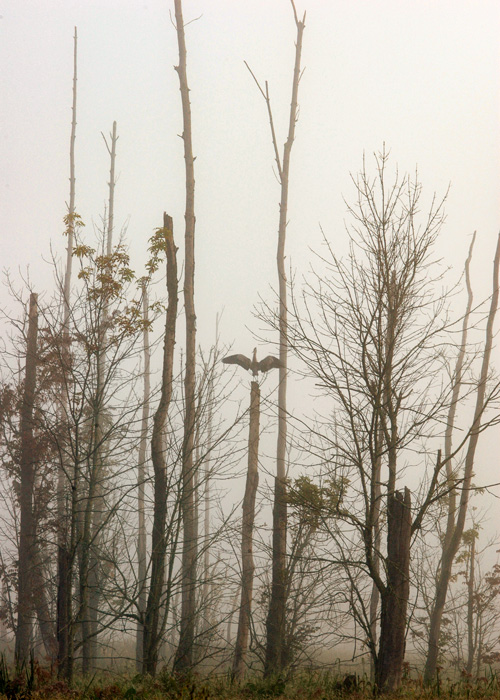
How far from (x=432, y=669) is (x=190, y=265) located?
10.3 m

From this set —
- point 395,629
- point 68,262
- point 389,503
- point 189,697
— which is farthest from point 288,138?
point 189,697

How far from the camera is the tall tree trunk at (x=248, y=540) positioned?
1373cm

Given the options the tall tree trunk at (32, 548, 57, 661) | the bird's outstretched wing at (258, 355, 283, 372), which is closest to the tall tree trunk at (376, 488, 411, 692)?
the bird's outstretched wing at (258, 355, 283, 372)

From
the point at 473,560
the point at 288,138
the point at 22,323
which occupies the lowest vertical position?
the point at 473,560

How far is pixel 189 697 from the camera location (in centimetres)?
698

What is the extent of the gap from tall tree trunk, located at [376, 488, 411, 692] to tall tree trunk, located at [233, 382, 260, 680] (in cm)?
524

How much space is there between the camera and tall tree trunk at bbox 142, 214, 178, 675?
32.1 ft

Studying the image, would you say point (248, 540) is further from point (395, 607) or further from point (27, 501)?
point (395, 607)

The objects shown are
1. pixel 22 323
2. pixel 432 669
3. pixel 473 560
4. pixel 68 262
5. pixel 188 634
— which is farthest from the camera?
pixel 68 262

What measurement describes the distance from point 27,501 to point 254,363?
6.42 m

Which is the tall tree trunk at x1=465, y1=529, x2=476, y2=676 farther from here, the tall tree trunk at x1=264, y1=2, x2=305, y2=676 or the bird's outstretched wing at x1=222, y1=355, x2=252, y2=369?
the bird's outstretched wing at x1=222, y1=355, x2=252, y2=369

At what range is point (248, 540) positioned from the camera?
1435cm

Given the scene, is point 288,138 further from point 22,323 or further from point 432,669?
point 432,669

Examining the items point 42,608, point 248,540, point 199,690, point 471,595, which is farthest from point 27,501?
point 471,595
